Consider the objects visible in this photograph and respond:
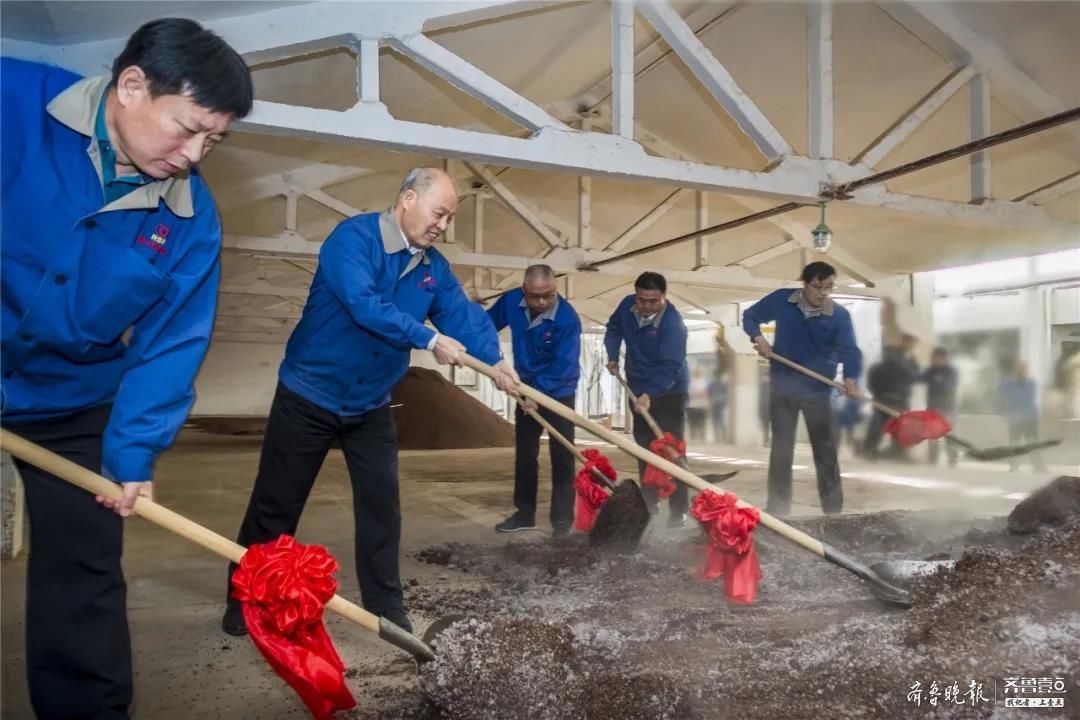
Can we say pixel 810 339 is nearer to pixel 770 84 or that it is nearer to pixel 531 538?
pixel 531 538

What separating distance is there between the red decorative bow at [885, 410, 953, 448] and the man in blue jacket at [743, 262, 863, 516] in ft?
1.09

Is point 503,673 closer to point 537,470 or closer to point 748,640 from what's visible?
point 748,640

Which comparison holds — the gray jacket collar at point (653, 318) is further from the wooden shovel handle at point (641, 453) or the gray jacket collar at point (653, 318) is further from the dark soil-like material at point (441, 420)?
the dark soil-like material at point (441, 420)

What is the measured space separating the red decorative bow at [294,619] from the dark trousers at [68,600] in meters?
0.28

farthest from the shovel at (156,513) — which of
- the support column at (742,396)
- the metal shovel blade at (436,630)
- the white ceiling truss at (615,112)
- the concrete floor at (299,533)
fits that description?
the support column at (742,396)

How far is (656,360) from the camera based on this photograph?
5.00 metres

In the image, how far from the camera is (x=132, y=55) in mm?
1341

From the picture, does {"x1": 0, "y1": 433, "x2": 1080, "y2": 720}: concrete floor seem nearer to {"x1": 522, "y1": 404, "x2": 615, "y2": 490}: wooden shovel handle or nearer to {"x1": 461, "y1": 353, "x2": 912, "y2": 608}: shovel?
{"x1": 522, "y1": 404, "x2": 615, "y2": 490}: wooden shovel handle

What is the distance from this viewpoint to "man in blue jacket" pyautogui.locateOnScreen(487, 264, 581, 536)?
14.8ft

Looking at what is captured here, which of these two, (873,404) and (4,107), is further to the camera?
(873,404)

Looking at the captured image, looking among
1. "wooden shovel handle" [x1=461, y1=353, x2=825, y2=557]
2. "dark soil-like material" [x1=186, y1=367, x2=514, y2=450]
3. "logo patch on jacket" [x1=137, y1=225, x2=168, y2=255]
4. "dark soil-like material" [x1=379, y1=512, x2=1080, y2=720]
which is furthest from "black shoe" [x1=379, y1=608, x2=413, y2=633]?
"dark soil-like material" [x1=186, y1=367, x2=514, y2=450]

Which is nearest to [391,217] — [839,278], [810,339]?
[810,339]

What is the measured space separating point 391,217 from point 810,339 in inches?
137

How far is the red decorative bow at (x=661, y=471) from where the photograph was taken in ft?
14.1
